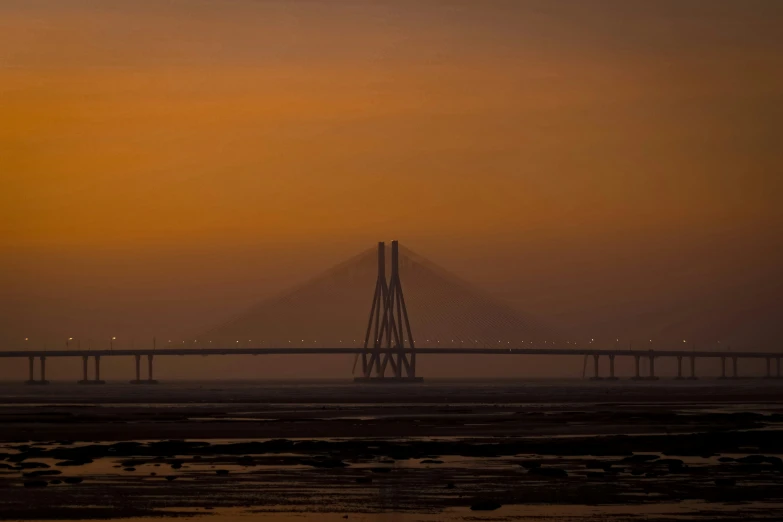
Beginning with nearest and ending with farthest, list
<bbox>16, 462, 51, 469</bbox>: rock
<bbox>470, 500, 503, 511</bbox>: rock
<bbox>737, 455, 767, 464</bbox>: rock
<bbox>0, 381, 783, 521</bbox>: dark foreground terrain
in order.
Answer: <bbox>470, 500, 503, 511</bbox>: rock → <bbox>0, 381, 783, 521</bbox>: dark foreground terrain → <bbox>16, 462, 51, 469</bbox>: rock → <bbox>737, 455, 767, 464</bbox>: rock

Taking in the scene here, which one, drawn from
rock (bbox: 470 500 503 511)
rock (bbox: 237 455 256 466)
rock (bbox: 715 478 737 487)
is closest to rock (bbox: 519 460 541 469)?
rock (bbox: 715 478 737 487)

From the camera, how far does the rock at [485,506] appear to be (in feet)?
76.2

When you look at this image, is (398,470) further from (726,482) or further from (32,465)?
(32,465)

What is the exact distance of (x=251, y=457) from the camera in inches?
1330

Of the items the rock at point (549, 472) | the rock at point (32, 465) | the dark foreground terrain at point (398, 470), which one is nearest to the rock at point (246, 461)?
the dark foreground terrain at point (398, 470)

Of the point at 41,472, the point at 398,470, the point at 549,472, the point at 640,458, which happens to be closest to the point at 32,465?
the point at 41,472

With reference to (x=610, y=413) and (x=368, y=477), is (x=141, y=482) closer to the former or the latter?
(x=368, y=477)

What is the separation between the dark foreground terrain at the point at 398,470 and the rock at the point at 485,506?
2 centimetres

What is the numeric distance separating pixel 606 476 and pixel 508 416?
29.1m

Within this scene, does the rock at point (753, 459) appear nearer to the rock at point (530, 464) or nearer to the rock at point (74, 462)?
the rock at point (530, 464)

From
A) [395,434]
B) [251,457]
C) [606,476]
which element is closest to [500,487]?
[606,476]

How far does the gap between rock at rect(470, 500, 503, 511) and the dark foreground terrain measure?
0.07ft

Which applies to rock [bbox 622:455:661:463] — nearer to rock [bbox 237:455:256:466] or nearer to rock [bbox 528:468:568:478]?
rock [bbox 528:468:568:478]

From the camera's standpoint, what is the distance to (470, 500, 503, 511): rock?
76.2 feet
